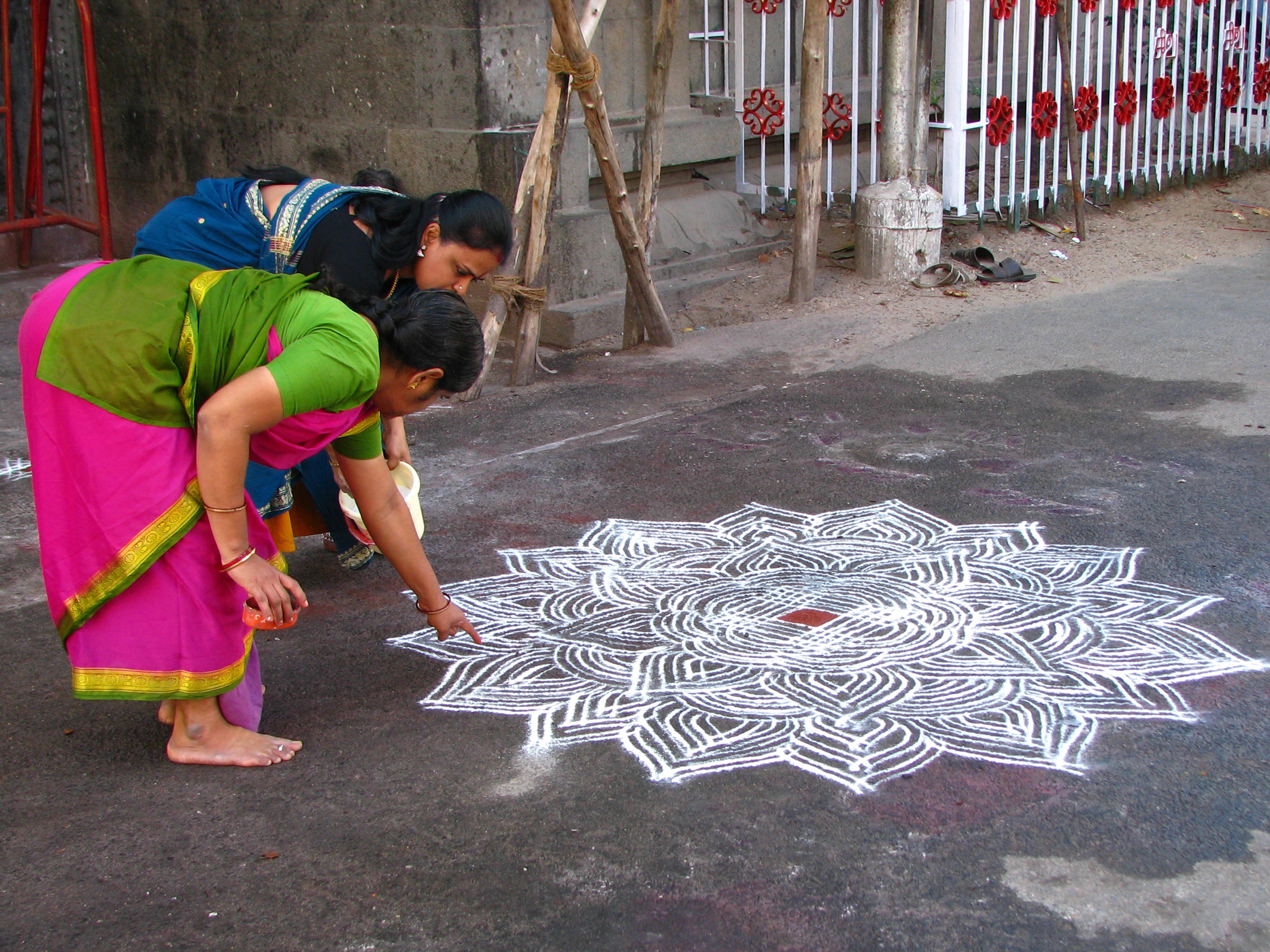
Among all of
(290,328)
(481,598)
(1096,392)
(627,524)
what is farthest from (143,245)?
(1096,392)

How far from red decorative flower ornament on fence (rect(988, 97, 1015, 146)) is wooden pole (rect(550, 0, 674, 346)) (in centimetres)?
255

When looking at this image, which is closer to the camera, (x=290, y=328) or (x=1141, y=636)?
(x=290, y=328)

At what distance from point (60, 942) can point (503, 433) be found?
111 inches

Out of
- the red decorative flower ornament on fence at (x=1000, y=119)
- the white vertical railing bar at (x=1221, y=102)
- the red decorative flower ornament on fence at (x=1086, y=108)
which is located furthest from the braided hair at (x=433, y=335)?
the white vertical railing bar at (x=1221, y=102)

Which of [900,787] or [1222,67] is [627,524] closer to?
[900,787]

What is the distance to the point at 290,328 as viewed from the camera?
7.04 ft

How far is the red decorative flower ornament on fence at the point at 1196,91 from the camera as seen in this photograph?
7.91 meters

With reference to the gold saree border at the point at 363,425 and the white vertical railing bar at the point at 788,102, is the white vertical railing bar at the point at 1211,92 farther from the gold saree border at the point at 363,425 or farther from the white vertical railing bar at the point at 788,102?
the gold saree border at the point at 363,425

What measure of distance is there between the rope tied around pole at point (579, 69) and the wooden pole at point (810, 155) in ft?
4.88

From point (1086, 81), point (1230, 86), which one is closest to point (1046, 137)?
point (1086, 81)

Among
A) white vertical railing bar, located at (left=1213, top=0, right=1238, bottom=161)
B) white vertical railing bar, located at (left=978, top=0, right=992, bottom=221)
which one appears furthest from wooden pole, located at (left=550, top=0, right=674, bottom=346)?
white vertical railing bar, located at (left=1213, top=0, right=1238, bottom=161)

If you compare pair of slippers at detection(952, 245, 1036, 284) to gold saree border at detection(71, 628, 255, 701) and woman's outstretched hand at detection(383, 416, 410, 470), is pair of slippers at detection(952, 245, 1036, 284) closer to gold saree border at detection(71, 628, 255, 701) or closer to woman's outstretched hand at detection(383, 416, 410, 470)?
woman's outstretched hand at detection(383, 416, 410, 470)

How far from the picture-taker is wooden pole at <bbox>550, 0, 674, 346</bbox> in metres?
4.57

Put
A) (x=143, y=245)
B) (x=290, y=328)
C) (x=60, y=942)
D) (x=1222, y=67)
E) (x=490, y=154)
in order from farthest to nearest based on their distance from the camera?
(x=1222, y=67) < (x=490, y=154) < (x=143, y=245) < (x=290, y=328) < (x=60, y=942)
